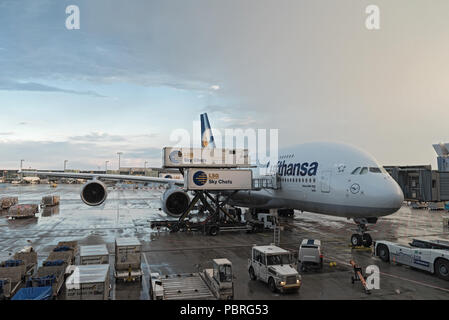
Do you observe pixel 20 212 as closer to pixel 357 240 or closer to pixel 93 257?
pixel 93 257

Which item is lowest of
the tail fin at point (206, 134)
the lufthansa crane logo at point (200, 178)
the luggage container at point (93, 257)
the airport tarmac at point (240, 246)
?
the airport tarmac at point (240, 246)

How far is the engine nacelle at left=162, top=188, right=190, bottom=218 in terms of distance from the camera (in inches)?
1021

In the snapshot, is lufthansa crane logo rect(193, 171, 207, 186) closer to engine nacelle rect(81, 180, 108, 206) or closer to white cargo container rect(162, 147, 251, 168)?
white cargo container rect(162, 147, 251, 168)

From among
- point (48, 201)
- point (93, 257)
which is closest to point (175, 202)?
point (93, 257)

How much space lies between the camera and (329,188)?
744 inches

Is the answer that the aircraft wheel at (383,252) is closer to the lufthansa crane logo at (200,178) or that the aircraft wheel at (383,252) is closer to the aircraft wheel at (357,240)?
the aircraft wheel at (357,240)

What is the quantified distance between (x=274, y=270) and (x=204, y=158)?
13.9 m

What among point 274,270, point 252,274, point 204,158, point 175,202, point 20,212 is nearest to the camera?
point 274,270

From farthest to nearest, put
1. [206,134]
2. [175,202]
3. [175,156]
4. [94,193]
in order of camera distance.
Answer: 1. [206,134]
2. [94,193]
3. [175,202]
4. [175,156]

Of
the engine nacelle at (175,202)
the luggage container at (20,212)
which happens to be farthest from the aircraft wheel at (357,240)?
the luggage container at (20,212)

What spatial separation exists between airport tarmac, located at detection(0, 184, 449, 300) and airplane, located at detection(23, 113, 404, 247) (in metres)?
2.44

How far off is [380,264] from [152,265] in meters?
11.3

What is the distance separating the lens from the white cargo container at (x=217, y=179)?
22.9m
